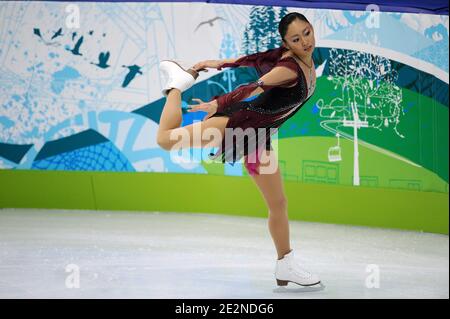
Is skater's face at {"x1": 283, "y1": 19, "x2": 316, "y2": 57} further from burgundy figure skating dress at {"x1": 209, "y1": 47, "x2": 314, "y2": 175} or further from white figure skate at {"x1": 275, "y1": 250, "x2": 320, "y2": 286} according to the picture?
white figure skate at {"x1": 275, "y1": 250, "x2": 320, "y2": 286}

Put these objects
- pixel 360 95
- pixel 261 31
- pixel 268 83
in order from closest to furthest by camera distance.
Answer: pixel 268 83 → pixel 360 95 → pixel 261 31

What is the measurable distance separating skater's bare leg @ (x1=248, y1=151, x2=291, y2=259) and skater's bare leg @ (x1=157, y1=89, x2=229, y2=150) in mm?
451

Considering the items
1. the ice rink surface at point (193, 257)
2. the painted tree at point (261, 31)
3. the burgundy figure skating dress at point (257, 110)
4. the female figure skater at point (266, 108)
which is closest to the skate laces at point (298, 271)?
the female figure skater at point (266, 108)

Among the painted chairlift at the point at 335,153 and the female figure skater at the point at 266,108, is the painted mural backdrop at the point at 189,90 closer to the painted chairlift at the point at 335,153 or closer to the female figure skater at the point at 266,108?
the painted chairlift at the point at 335,153

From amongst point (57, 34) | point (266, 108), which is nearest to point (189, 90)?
point (57, 34)

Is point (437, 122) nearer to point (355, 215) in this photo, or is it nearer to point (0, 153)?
point (355, 215)

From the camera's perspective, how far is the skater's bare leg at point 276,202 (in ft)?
19.4

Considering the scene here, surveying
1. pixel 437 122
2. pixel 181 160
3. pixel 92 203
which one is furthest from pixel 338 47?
pixel 92 203

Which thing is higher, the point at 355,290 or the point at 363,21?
the point at 363,21

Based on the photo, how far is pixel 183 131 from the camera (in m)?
5.44

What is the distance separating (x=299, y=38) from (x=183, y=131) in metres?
0.93

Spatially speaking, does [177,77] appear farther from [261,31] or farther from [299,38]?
[261,31]

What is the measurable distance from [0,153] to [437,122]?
13.8 ft

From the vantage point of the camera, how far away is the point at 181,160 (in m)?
9.32
